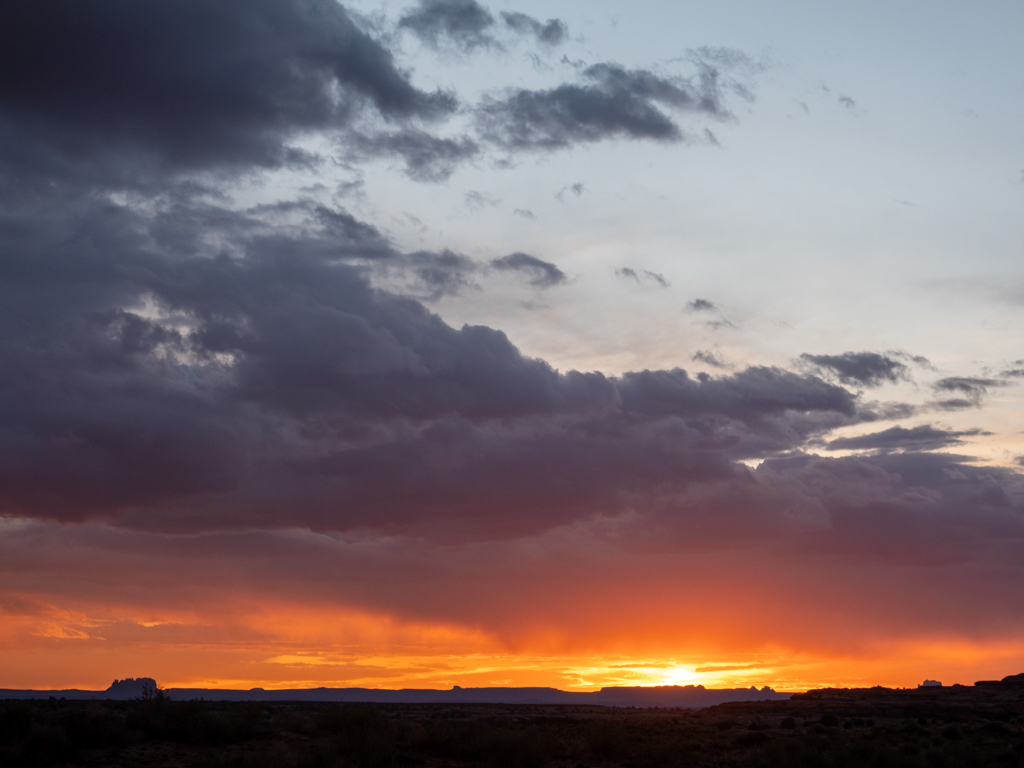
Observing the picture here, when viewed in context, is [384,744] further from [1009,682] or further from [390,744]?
[1009,682]

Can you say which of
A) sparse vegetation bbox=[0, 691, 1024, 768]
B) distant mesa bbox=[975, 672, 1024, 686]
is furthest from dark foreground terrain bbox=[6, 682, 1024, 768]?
distant mesa bbox=[975, 672, 1024, 686]

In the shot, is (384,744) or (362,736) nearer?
(384,744)

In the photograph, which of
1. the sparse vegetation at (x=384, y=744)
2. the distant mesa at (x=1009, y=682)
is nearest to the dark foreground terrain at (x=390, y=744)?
the sparse vegetation at (x=384, y=744)

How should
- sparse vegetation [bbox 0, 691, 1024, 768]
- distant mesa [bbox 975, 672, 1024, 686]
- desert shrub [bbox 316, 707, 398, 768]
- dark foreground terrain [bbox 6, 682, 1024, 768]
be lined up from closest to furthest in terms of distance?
sparse vegetation [bbox 0, 691, 1024, 768], dark foreground terrain [bbox 6, 682, 1024, 768], desert shrub [bbox 316, 707, 398, 768], distant mesa [bbox 975, 672, 1024, 686]

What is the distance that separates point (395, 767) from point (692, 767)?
16.4 meters

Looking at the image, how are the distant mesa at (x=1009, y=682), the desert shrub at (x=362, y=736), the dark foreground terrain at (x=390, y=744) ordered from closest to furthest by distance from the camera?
the dark foreground terrain at (x=390, y=744) → the desert shrub at (x=362, y=736) → the distant mesa at (x=1009, y=682)

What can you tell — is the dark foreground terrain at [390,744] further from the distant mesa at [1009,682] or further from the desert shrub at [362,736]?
the distant mesa at [1009,682]

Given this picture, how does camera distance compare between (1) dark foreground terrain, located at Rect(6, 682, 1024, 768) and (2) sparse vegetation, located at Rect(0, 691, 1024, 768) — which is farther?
(1) dark foreground terrain, located at Rect(6, 682, 1024, 768)

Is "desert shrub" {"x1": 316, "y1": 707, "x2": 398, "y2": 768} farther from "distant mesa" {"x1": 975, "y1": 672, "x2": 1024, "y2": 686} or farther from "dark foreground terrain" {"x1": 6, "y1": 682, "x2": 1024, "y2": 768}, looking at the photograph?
"distant mesa" {"x1": 975, "y1": 672, "x2": 1024, "y2": 686}

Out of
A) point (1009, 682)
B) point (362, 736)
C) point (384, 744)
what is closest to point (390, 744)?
point (384, 744)

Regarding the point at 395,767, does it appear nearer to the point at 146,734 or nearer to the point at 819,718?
the point at 146,734

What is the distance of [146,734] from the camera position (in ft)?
155

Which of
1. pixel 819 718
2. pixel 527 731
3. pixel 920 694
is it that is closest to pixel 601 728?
pixel 527 731

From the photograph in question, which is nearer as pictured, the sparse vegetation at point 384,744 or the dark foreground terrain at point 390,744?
the sparse vegetation at point 384,744
